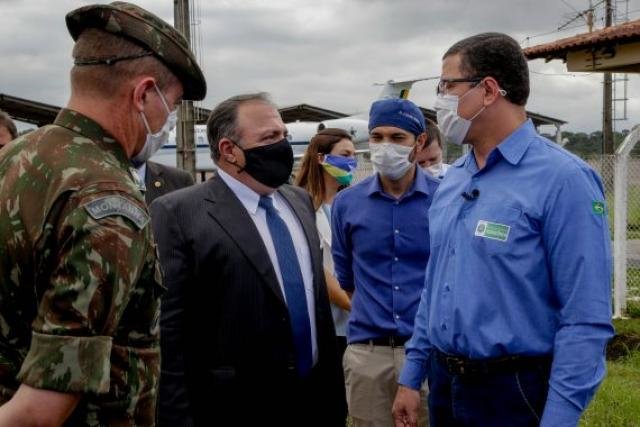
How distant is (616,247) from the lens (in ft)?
28.3

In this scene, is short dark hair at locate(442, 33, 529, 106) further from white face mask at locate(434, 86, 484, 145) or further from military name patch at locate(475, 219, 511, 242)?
military name patch at locate(475, 219, 511, 242)

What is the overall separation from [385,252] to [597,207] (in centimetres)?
154

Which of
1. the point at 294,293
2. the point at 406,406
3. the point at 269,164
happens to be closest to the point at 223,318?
the point at 294,293

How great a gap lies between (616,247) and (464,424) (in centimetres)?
667

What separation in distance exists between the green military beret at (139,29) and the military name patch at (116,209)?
40cm

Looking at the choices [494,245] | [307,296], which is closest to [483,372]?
[494,245]

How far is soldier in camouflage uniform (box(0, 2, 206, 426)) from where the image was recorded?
1.64 meters

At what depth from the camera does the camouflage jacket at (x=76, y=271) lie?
164cm

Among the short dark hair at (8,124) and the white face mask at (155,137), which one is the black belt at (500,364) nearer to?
the white face mask at (155,137)

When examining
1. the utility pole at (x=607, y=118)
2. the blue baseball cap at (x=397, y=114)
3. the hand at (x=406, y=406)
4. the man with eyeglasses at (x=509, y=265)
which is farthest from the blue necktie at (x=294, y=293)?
the utility pole at (x=607, y=118)

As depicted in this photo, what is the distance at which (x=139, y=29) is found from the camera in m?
1.91

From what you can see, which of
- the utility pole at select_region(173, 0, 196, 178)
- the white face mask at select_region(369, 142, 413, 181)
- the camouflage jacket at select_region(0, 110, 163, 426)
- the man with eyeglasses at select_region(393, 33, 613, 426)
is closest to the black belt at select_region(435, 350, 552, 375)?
the man with eyeglasses at select_region(393, 33, 613, 426)

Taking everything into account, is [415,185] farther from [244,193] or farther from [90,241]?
[90,241]

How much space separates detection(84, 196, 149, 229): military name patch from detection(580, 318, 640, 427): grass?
4345 mm
